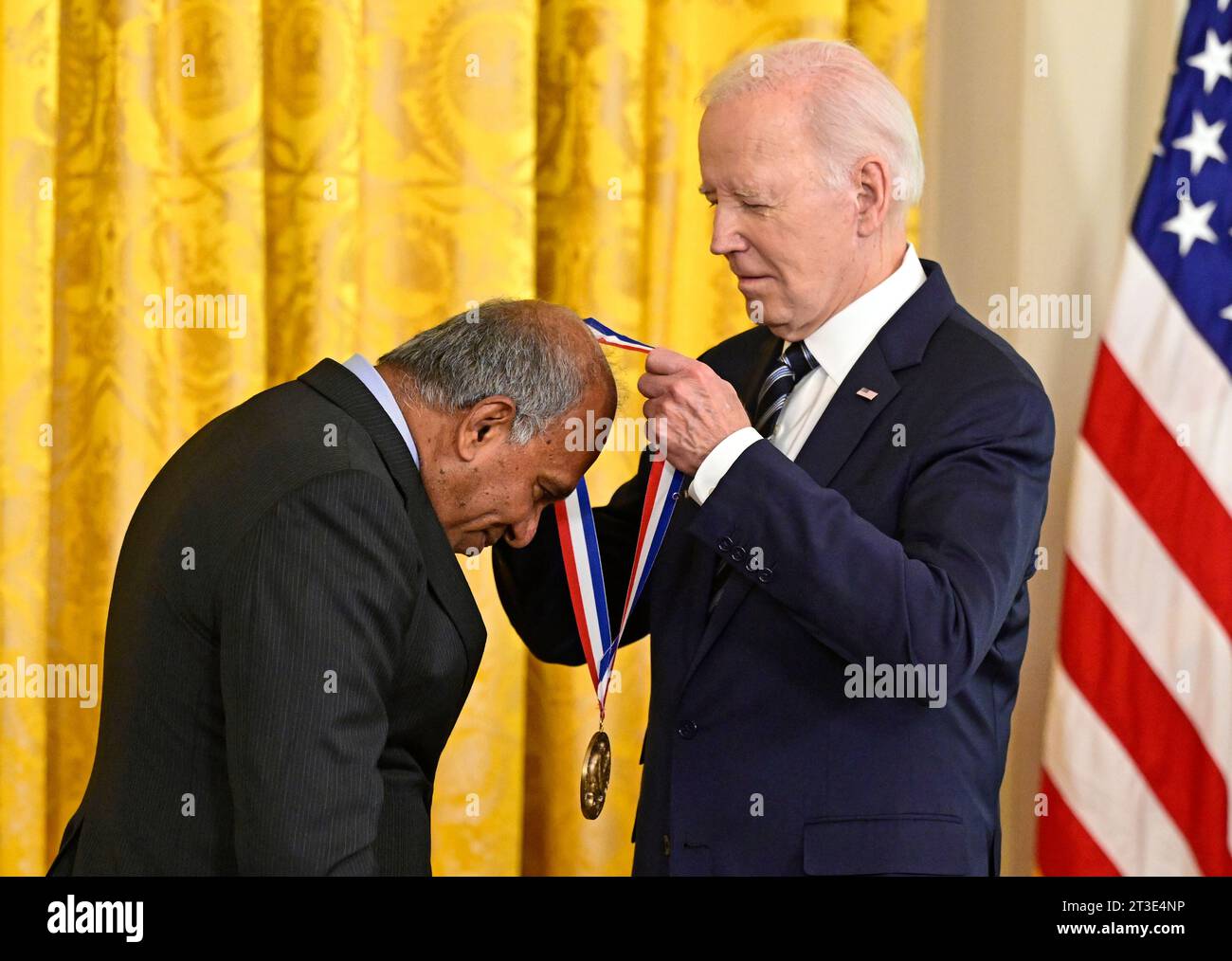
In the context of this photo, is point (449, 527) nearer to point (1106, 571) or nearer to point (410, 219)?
point (410, 219)

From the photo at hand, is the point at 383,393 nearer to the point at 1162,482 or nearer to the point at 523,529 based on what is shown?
the point at 523,529

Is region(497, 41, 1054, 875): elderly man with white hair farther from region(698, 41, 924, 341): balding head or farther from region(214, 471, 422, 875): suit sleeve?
region(214, 471, 422, 875): suit sleeve

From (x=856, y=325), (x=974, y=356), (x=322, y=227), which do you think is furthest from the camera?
(x=322, y=227)

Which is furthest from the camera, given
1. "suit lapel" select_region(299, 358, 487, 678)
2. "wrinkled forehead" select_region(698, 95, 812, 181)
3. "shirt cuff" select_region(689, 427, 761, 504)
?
"wrinkled forehead" select_region(698, 95, 812, 181)

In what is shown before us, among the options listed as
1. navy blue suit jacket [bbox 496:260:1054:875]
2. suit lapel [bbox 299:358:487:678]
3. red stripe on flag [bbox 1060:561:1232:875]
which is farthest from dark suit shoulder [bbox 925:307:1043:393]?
red stripe on flag [bbox 1060:561:1232:875]

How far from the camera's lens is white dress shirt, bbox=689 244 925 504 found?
195cm

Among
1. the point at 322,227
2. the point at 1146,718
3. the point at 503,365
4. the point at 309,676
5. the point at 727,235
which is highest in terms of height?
the point at 322,227

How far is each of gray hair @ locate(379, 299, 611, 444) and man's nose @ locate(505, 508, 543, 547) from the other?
0.15 metres

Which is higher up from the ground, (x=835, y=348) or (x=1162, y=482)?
(x=835, y=348)

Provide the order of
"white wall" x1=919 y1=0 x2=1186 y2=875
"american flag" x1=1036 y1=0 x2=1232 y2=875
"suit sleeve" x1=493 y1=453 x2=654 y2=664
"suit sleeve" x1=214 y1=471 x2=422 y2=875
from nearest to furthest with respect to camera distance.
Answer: "suit sleeve" x1=214 y1=471 x2=422 y2=875 < "suit sleeve" x1=493 y1=453 x2=654 y2=664 < "american flag" x1=1036 y1=0 x2=1232 y2=875 < "white wall" x1=919 y1=0 x2=1186 y2=875

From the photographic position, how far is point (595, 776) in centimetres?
207

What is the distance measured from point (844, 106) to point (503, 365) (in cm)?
63

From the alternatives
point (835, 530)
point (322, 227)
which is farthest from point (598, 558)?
point (322, 227)

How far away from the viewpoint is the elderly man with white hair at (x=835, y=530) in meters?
1.70
